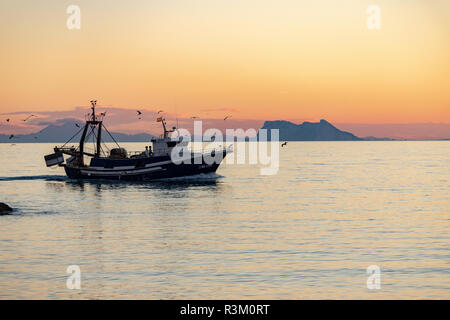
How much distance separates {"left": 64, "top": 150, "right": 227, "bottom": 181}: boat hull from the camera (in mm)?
93562

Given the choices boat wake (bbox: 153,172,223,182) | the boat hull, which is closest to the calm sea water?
the boat hull

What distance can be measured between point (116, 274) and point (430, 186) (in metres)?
71.1

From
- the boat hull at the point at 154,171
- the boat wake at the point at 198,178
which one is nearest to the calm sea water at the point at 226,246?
the boat hull at the point at 154,171

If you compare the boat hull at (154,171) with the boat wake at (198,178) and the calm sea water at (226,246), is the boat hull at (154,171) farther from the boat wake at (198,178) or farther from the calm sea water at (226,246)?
the calm sea water at (226,246)

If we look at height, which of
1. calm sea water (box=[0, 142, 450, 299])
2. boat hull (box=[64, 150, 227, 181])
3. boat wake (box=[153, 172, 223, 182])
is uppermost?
boat hull (box=[64, 150, 227, 181])

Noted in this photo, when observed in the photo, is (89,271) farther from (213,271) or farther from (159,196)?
(159,196)

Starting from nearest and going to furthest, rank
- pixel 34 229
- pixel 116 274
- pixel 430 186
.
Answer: pixel 116 274
pixel 34 229
pixel 430 186

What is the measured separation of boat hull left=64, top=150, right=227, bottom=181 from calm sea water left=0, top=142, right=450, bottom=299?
21427mm

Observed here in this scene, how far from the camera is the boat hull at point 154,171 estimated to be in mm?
93562

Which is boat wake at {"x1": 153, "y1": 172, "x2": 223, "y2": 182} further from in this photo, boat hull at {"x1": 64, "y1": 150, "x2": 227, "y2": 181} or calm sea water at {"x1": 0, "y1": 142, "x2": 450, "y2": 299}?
calm sea water at {"x1": 0, "y1": 142, "x2": 450, "y2": 299}

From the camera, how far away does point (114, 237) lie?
130 ft

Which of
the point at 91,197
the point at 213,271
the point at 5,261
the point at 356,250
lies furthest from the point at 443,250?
the point at 91,197

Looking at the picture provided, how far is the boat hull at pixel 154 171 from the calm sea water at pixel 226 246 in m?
21.4

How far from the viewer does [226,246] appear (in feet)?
117
